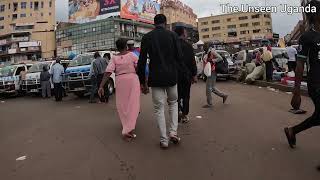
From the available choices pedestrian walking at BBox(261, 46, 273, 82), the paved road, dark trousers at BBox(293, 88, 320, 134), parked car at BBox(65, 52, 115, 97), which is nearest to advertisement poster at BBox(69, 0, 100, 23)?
parked car at BBox(65, 52, 115, 97)

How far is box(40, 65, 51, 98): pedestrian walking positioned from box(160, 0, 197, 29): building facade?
96322mm

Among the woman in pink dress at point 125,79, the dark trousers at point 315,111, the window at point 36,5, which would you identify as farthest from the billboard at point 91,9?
the dark trousers at point 315,111

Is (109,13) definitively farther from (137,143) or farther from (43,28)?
(137,143)

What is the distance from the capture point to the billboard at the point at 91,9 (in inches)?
3430

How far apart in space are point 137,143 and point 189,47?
7.60 feet

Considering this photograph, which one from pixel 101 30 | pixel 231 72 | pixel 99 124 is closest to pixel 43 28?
pixel 101 30

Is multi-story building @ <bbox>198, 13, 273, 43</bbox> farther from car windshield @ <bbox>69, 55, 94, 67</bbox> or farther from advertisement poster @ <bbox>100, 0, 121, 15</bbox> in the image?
car windshield @ <bbox>69, 55, 94, 67</bbox>

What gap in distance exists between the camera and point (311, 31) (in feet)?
15.6

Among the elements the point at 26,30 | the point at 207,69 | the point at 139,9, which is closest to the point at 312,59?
the point at 207,69

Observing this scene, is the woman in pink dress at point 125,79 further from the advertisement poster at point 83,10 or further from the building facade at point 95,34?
the advertisement poster at point 83,10

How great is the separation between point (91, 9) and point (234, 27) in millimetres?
56161

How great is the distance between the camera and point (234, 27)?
128250mm

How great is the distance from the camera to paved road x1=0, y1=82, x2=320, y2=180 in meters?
4.50

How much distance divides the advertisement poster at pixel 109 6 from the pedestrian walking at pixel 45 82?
69.6 m
